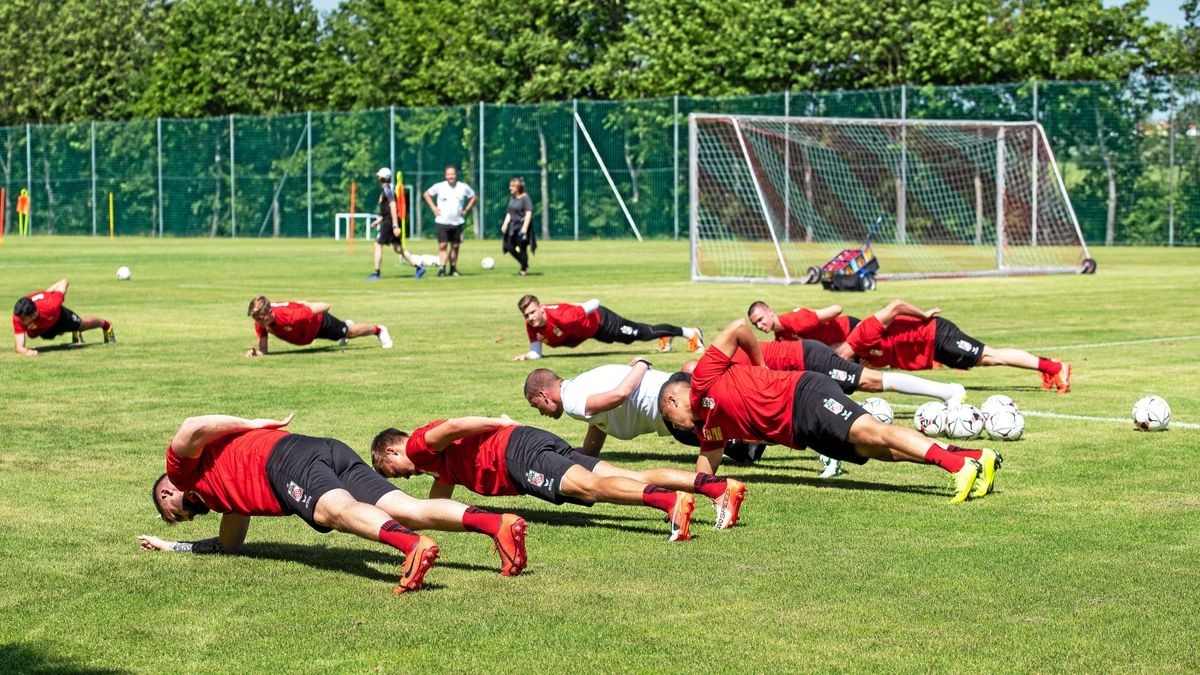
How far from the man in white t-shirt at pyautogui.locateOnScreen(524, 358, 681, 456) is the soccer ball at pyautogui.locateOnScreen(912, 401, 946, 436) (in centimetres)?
246

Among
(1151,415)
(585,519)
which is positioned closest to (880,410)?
(1151,415)

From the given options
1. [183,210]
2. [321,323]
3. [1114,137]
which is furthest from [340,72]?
[321,323]

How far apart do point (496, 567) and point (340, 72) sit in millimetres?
66364

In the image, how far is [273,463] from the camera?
793 centimetres

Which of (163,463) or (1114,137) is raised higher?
(1114,137)

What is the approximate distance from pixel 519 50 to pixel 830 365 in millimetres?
53644

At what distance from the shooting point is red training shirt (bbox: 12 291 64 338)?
61.4 ft

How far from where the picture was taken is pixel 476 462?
9.05m

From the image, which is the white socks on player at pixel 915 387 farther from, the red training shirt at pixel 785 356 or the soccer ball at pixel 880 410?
the soccer ball at pixel 880 410

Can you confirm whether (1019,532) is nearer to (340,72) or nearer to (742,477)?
(742,477)

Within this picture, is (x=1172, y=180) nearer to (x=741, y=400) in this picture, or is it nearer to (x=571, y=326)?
(x=571, y=326)

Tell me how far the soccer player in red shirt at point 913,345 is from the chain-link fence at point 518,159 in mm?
33007

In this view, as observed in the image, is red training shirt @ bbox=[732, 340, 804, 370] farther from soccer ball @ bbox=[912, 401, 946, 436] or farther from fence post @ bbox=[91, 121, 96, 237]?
fence post @ bbox=[91, 121, 96, 237]

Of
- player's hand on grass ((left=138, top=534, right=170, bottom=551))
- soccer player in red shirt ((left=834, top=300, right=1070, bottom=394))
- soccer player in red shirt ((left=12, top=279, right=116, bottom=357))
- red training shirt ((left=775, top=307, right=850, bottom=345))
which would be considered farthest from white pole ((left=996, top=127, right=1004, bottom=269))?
player's hand on grass ((left=138, top=534, right=170, bottom=551))
